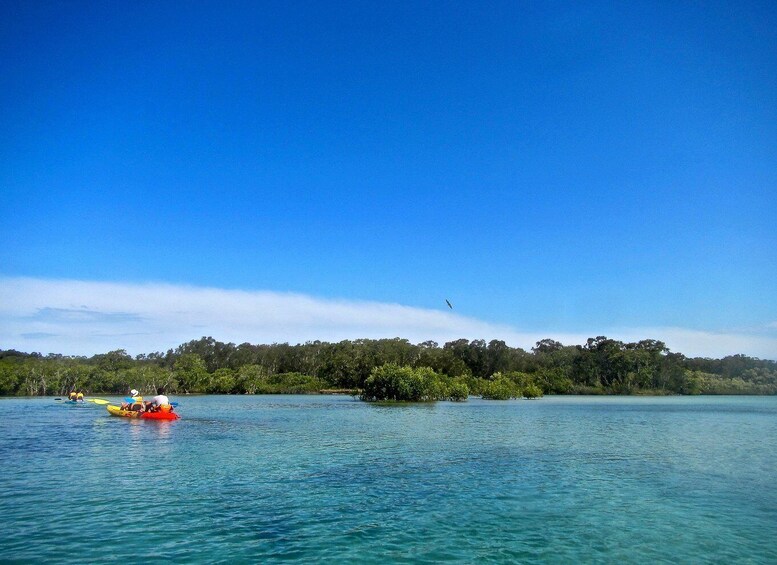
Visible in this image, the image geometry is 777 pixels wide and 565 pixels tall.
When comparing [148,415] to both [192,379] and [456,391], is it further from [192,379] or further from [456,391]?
[192,379]

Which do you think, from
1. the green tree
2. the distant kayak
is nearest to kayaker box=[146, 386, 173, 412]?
the distant kayak

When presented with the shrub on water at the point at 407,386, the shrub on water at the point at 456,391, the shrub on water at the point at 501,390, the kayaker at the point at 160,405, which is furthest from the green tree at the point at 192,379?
the kayaker at the point at 160,405

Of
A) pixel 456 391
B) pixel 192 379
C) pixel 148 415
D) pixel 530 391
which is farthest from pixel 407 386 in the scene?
pixel 192 379

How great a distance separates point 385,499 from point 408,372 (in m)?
66.7

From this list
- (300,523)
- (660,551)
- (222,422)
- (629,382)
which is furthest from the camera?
(629,382)

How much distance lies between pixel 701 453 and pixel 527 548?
23.4 meters

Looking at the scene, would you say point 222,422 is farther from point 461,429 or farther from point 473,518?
point 473,518

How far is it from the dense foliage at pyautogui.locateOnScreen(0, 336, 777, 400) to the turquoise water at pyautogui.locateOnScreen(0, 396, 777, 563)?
2148 inches

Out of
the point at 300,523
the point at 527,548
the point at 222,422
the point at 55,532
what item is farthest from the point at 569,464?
the point at 222,422

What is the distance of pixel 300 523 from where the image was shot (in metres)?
16.4

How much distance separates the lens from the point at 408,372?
85.9m

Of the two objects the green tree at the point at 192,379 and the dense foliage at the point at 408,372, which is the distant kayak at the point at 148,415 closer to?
the dense foliage at the point at 408,372

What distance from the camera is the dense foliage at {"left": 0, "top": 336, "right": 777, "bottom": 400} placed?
109 meters

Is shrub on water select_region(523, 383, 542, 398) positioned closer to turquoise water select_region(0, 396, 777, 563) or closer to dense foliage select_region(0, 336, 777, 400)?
dense foliage select_region(0, 336, 777, 400)
